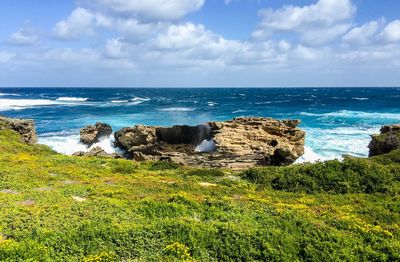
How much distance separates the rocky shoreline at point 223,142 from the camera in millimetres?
36219

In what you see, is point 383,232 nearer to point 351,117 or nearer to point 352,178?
point 352,178

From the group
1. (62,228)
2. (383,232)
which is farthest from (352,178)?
(62,228)

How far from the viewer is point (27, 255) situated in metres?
11.3

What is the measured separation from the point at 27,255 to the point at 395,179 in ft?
66.1

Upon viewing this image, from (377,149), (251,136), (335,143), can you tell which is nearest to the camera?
(377,149)

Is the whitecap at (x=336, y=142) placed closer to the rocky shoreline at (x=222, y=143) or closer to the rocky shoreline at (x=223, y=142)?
the rocky shoreline at (x=222, y=143)

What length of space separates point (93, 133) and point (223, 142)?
943 inches

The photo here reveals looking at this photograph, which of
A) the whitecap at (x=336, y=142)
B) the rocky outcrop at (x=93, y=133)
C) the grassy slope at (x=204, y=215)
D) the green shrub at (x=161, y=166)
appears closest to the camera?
the grassy slope at (x=204, y=215)

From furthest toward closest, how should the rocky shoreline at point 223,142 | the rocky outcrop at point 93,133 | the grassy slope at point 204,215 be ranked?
1. the rocky outcrop at point 93,133
2. the rocky shoreline at point 223,142
3. the grassy slope at point 204,215

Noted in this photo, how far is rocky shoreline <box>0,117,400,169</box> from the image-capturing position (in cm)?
3622

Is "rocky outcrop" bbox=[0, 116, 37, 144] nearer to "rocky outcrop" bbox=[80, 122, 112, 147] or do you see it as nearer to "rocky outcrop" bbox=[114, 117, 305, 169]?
"rocky outcrop" bbox=[80, 122, 112, 147]

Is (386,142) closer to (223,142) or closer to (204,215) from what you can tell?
(223,142)

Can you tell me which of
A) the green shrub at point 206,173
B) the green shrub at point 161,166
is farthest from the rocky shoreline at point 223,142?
the green shrub at point 206,173

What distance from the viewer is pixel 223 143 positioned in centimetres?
3878
